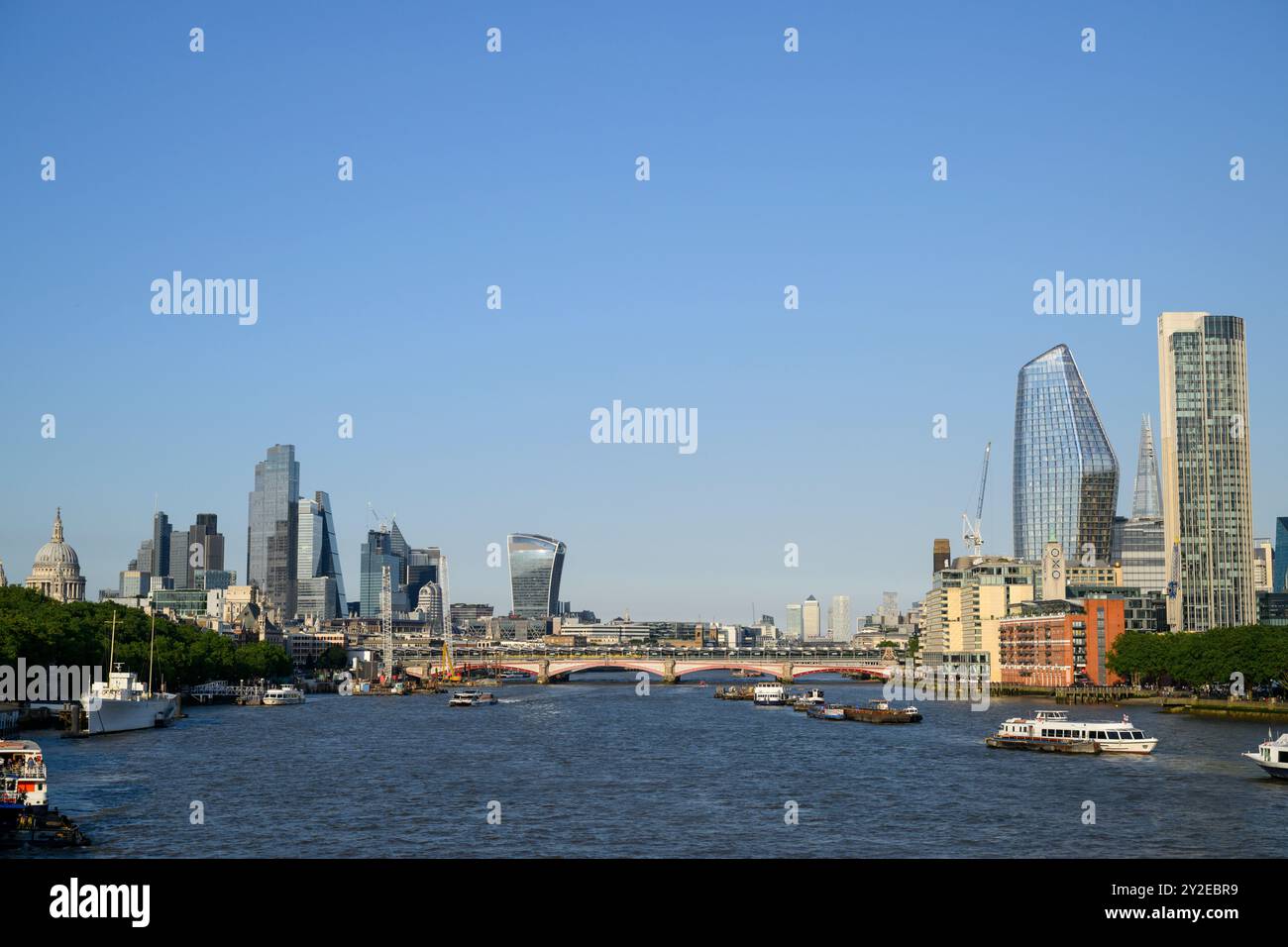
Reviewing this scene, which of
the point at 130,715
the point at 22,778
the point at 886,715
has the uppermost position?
the point at 22,778

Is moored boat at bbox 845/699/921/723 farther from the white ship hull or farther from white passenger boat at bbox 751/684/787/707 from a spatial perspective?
the white ship hull

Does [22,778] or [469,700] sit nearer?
[22,778]

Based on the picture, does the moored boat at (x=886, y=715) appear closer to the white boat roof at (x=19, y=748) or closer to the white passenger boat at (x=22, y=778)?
the white boat roof at (x=19, y=748)

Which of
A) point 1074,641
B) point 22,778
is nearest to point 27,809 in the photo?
point 22,778

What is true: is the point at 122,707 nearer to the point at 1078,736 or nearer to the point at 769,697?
the point at 1078,736
